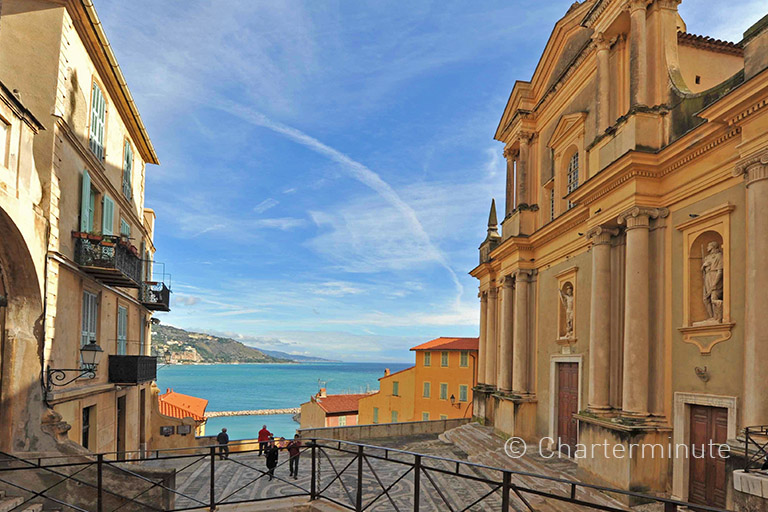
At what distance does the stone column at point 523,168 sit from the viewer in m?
19.7

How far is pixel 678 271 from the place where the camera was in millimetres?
10750

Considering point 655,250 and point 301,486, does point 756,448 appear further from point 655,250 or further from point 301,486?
point 301,486

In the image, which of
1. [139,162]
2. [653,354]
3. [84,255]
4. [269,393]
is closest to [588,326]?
[653,354]

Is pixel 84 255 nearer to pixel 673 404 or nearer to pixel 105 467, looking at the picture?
pixel 105 467

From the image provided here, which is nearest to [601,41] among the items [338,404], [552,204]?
[552,204]

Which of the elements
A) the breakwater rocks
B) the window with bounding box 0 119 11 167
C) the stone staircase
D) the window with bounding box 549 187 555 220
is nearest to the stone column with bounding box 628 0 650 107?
the window with bounding box 549 187 555 220

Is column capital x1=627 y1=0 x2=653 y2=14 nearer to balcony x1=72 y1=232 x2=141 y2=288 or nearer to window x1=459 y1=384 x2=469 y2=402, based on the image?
balcony x1=72 y1=232 x2=141 y2=288

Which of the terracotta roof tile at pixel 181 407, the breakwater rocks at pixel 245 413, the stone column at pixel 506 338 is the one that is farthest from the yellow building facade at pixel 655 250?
the breakwater rocks at pixel 245 413

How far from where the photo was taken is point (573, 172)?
16.9 m

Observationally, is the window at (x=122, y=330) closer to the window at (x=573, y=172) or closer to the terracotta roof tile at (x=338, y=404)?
the window at (x=573, y=172)

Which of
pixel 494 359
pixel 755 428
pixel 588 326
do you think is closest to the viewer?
pixel 755 428

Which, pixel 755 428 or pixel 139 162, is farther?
pixel 139 162

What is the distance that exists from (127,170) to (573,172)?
13.9m

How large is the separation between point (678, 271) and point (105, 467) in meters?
11.2
